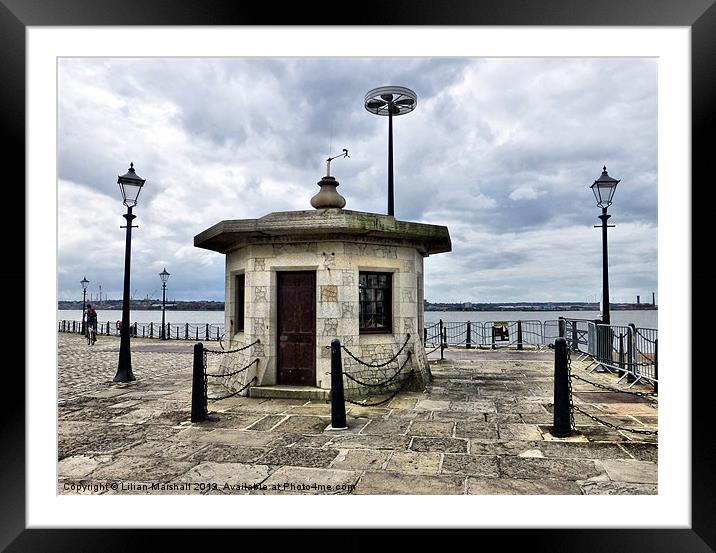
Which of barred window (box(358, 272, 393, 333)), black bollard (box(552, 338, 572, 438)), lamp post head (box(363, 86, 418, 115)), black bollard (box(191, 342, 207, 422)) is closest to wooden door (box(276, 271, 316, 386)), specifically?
barred window (box(358, 272, 393, 333))

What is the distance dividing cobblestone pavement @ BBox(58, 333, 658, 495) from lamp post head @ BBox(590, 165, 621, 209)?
4.72 m

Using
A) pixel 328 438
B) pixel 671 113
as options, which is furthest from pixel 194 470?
pixel 671 113

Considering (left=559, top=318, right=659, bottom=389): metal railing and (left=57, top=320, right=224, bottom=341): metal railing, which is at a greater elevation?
(left=559, top=318, right=659, bottom=389): metal railing

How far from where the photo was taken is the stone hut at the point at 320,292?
804cm

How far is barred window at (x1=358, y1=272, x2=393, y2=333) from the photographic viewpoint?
337 inches

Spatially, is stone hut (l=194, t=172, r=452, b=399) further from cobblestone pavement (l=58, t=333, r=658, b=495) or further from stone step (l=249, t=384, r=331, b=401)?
cobblestone pavement (l=58, t=333, r=658, b=495)

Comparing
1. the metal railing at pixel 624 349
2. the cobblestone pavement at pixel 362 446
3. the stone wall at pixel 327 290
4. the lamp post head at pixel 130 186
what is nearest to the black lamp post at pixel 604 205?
the metal railing at pixel 624 349

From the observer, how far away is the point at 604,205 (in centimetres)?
1122
